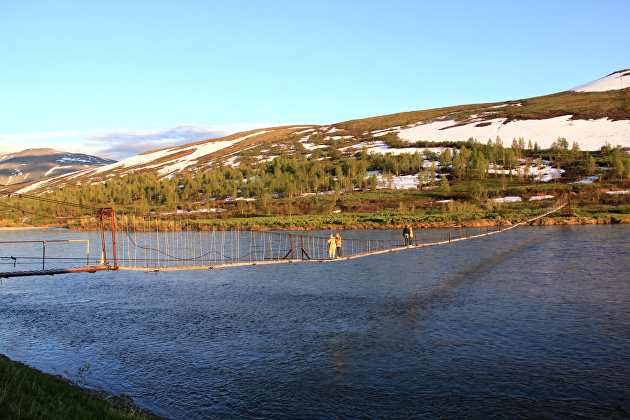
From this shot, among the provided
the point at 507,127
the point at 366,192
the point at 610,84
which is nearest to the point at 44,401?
the point at 366,192

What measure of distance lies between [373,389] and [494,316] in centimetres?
1068

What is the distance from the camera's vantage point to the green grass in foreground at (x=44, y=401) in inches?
374

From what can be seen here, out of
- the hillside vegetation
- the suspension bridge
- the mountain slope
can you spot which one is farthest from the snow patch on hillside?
the suspension bridge

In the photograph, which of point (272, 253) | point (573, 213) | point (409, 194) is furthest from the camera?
point (409, 194)

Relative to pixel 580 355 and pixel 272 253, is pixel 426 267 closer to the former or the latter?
pixel 272 253

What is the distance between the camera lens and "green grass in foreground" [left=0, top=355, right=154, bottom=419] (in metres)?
9.49

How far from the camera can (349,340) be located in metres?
20.2

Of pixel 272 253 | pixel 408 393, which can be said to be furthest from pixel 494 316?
pixel 272 253

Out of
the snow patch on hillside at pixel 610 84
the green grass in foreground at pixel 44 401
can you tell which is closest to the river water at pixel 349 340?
the green grass in foreground at pixel 44 401

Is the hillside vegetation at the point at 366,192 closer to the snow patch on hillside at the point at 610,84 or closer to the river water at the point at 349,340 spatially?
the river water at the point at 349,340

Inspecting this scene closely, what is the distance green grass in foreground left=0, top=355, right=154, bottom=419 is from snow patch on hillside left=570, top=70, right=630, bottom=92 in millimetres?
203407

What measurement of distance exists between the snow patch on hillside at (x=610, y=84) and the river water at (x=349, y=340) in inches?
6744

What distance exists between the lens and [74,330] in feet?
76.3

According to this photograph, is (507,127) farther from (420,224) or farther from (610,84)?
(420,224)
